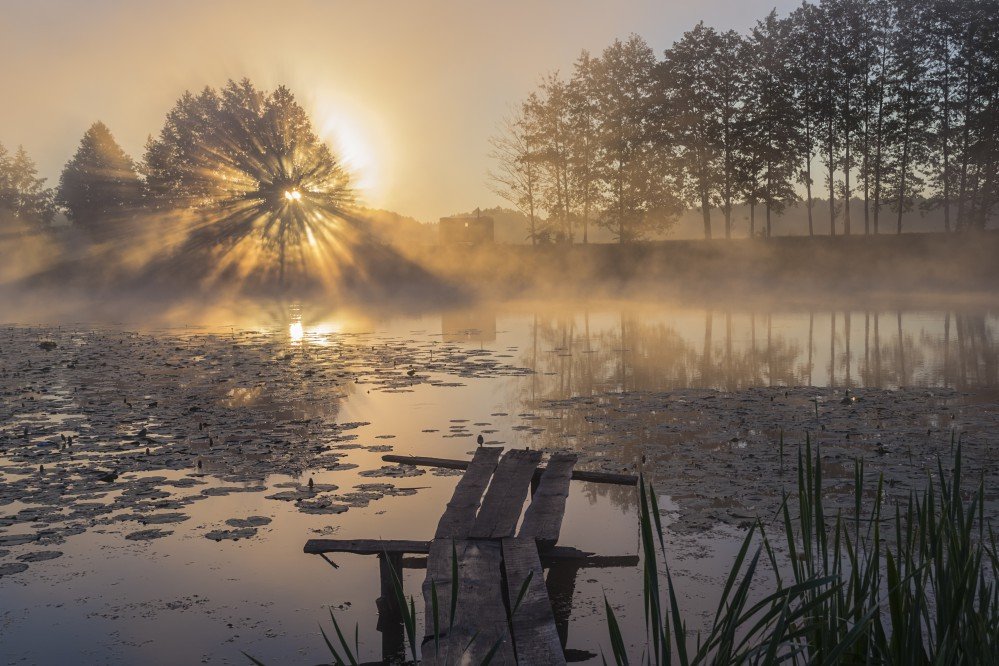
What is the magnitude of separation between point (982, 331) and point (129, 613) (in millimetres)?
19987

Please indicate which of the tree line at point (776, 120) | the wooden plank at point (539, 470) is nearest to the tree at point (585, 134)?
the tree line at point (776, 120)

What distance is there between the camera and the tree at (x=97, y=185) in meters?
62.5

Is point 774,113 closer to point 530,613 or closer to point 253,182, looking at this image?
point 253,182

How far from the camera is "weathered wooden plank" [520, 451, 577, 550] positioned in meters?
5.77

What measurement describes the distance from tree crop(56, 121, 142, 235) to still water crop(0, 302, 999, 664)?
4195 centimetres

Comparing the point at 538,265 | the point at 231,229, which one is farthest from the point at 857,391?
the point at 231,229

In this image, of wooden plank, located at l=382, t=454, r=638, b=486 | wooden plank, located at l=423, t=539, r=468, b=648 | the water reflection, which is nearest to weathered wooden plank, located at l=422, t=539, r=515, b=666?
wooden plank, located at l=423, t=539, r=468, b=648

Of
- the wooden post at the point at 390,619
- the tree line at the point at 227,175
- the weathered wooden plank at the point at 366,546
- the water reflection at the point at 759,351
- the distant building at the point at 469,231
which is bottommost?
the wooden post at the point at 390,619

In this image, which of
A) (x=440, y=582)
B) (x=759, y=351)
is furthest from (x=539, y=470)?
(x=759, y=351)

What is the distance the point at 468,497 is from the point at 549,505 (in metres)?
0.60

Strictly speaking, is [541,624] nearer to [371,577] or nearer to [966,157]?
→ [371,577]

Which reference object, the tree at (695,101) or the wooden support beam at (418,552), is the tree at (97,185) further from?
the wooden support beam at (418,552)

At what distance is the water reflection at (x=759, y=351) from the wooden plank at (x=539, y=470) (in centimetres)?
406

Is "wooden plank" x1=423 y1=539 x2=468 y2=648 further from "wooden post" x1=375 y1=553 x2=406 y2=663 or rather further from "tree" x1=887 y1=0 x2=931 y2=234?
"tree" x1=887 y1=0 x2=931 y2=234
